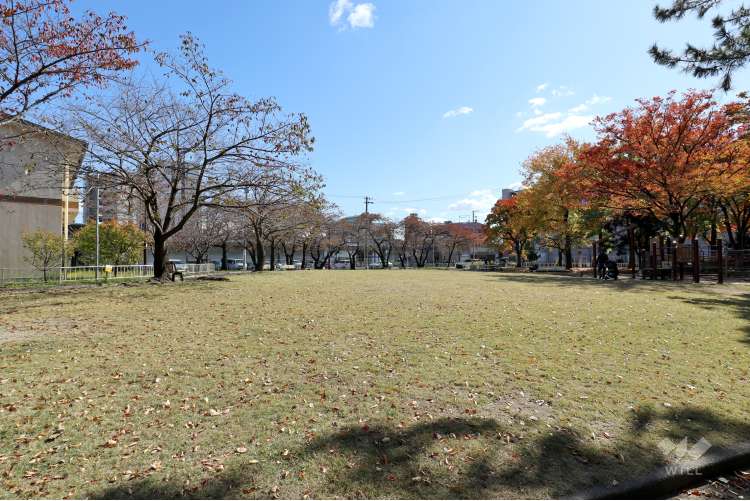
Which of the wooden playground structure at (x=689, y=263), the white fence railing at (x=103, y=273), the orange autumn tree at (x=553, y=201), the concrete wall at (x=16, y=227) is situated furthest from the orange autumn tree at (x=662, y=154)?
the concrete wall at (x=16, y=227)

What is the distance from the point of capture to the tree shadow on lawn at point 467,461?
2.46 metres

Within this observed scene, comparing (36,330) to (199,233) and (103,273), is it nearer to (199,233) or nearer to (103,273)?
(103,273)

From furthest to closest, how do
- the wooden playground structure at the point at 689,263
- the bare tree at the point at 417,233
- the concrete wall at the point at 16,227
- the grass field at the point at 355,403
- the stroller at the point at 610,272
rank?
the bare tree at the point at 417,233
the stroller at the point at 610,272
the concrete wall at the point at 16,227
the wooden playground structure at the point at 689,263
the grass field at the point at 355,403

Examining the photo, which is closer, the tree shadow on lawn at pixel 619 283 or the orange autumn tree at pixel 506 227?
the tree shadow on lawn at pixel 619 283

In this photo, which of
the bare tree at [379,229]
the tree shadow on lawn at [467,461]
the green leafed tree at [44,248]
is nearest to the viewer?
the tree shadow on lawn at [467,461]

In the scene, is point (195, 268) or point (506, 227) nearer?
point (195, 268)

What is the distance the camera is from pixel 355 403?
3.72 m

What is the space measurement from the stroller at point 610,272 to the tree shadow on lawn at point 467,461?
18.0m

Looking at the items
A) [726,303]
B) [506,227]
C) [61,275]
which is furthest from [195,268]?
[506,227]

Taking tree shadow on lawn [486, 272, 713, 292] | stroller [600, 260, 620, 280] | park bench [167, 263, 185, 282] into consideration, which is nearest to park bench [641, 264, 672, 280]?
tree shadow on lawn [486, 272, 713, 292]

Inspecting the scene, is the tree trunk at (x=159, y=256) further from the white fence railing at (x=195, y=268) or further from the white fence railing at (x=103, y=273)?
the white fence railing at (x=195, y=268)

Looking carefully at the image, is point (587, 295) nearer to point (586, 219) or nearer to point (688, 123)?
point (688, 123)

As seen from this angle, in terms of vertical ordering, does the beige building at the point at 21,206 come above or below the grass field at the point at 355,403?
above

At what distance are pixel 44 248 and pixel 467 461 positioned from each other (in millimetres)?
19908
